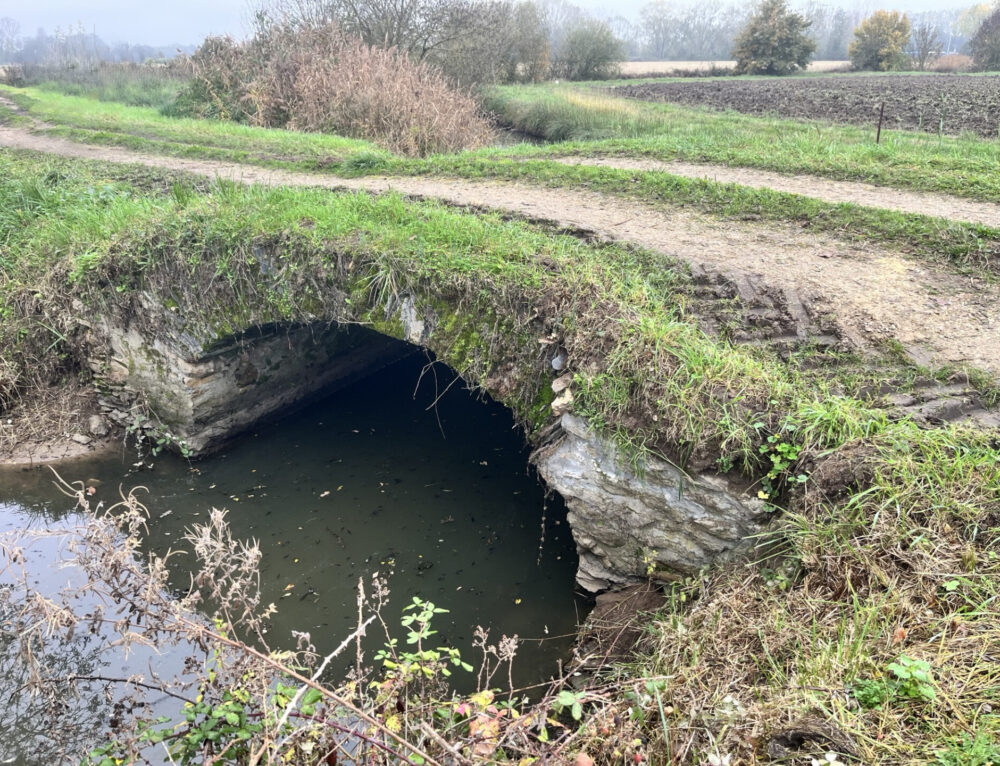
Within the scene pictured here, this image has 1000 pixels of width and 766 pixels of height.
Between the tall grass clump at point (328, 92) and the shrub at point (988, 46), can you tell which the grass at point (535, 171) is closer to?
the tall grass clump at point (328, 92)

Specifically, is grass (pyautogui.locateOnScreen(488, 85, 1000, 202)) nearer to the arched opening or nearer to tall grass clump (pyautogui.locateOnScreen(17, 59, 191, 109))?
the arched opening

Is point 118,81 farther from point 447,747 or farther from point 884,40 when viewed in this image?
point 884,40

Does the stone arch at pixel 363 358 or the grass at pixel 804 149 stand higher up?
the grass at pixel 804 149

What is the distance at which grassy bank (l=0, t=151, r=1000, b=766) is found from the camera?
2.74 metres

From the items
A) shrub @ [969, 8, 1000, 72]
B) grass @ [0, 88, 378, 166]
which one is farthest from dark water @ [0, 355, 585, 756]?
shrub @ [969, 8, 1000, 72]

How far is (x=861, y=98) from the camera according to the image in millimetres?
17188

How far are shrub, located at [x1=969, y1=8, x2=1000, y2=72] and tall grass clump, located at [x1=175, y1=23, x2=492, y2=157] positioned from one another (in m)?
23.2

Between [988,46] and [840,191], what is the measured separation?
2652 centimetres

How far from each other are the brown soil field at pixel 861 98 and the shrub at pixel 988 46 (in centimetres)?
601

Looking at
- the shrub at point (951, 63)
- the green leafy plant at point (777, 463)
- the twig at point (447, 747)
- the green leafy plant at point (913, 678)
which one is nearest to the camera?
the twig at point (447, 747)

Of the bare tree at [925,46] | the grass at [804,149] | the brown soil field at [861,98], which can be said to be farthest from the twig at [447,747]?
the bare tree at [925,46]

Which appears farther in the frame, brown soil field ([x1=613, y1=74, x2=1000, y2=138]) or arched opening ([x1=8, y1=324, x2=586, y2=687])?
brown soil field ([x1=613, y1=74, x2=1000, y2=138])

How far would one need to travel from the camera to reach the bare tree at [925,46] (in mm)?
28797

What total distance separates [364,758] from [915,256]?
5.76 meters
